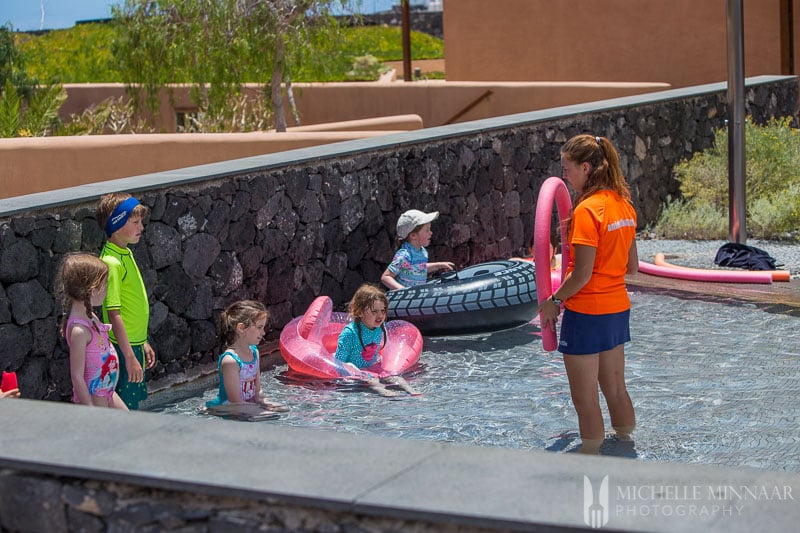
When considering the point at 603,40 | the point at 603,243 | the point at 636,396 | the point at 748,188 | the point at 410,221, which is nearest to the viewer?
the point at 603,243

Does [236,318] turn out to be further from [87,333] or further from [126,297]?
[87,333]

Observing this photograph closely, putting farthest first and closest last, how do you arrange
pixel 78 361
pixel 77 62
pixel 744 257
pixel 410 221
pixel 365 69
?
1. pixel 365 69
2. pixel 77 62
3. pixel 744 257
4. pixel 410 221
5. pixel 78 361

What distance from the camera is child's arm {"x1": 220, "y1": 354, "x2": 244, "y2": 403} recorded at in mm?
6035

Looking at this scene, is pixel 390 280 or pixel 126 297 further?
pixel 390 280

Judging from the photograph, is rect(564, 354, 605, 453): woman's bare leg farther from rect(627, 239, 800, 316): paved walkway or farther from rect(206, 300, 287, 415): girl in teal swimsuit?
rect(627, 239, 800, 316): paved walkway

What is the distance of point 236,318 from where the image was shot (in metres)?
6.11

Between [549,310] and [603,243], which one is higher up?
[603,243]

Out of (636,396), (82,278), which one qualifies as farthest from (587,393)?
(82,278)

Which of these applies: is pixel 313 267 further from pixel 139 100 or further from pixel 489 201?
pixel 139 100

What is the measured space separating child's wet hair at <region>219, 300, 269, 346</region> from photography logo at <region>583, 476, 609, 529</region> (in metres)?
3.58

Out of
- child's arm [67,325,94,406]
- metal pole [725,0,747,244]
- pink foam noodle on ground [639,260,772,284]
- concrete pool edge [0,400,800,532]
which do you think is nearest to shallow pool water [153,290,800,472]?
pink foam noodle on ground [639,260,772,284]

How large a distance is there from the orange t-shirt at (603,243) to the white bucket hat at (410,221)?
323cm

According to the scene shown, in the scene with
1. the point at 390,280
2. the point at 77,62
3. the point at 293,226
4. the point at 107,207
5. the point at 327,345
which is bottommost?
the point at 327,345

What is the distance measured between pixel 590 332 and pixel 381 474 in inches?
94.6
